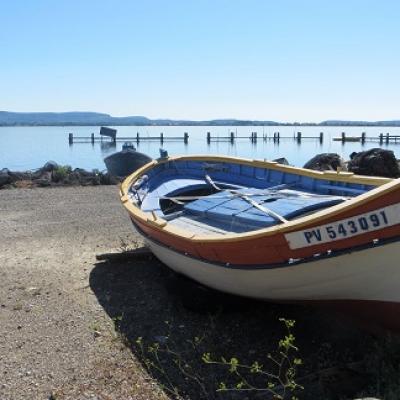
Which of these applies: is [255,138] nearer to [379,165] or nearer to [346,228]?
[379,165]

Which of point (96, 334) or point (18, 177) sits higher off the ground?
point (18, 177)

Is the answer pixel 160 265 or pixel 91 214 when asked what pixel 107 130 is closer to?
pixel 91 214

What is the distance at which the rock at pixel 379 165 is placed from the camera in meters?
16.4

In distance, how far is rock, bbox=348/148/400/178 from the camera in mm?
16359

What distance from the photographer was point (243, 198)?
7121 mm

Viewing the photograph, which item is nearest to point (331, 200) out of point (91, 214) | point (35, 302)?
point (35, 302)

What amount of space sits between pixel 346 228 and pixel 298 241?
1.53 ft

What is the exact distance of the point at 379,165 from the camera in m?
16.5

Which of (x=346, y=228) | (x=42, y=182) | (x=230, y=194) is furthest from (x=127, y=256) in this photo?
(x=42, y=182)

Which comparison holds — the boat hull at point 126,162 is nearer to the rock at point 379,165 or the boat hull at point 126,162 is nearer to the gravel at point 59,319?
the rock at point 379,165

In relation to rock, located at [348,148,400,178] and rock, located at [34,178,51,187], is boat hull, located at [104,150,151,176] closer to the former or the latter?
rock, located at [34,178,51,187]

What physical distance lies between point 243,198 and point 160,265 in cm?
200

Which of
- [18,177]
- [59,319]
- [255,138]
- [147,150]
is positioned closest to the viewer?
[59,319]

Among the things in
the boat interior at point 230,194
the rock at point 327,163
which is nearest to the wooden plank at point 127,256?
the boat interior at point 230,194
